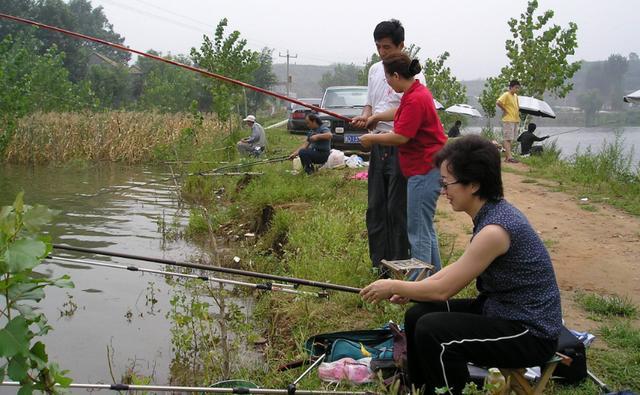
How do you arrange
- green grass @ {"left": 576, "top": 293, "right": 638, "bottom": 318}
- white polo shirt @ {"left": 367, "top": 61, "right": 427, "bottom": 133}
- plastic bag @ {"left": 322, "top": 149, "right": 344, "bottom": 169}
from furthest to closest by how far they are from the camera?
plastic bag @ {"left": 322, "top": 149, "right": 344, "bottom": 169} < white polo shirt @ {"left": 367, "top": 61, "right": 427, "bottom": 133} < green grass @ {"left": 576, "top": 293, "right": 638, "bottom": 318}

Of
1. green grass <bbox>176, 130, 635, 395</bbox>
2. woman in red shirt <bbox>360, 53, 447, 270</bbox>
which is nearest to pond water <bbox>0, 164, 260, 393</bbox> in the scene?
green grass <bbox>176, 130, 635, 395</bbox>

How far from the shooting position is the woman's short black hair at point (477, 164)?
10.5 feet

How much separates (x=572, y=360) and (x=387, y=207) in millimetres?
2186

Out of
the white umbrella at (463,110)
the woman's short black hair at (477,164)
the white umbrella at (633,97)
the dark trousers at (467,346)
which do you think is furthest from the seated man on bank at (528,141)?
the dark trousers at (467,346)

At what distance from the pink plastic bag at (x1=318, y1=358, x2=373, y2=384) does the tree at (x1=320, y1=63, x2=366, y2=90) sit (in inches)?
3462

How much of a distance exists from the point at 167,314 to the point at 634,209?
20.6 ft

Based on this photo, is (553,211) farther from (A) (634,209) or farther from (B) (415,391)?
(B) (415,391)

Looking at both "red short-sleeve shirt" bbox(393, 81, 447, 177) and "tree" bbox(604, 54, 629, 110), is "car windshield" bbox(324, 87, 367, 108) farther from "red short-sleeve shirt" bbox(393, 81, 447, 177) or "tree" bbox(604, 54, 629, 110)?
"tree" bbox(604, 54, 629, 110)

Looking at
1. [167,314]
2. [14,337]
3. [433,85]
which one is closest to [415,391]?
[14,337]

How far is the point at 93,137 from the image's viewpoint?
20.2 m

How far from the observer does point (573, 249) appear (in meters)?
6.93

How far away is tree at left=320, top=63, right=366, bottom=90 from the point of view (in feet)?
311

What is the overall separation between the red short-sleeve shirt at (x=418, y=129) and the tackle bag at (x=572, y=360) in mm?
1617

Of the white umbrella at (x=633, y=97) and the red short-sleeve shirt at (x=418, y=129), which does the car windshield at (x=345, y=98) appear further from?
the red short-sleeve shirt at (x=418, y=129)
